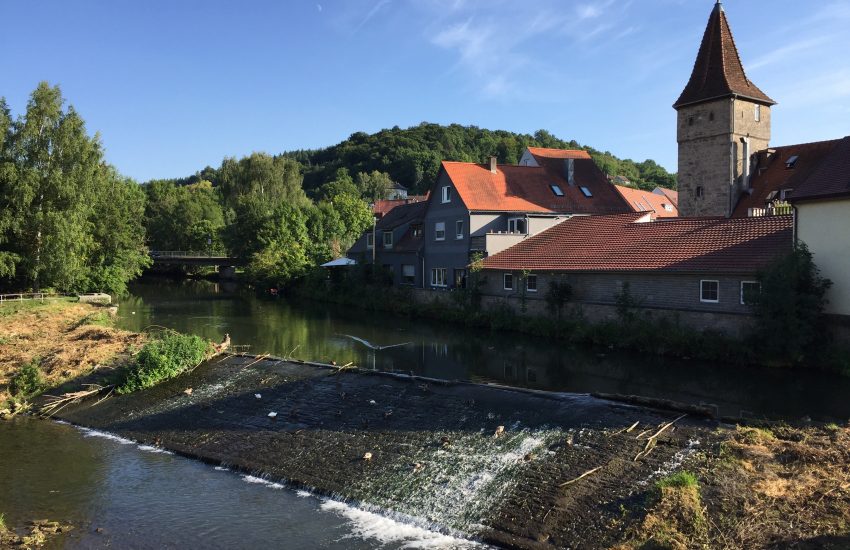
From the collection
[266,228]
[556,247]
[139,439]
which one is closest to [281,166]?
[266,228]

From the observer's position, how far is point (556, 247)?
33.8m

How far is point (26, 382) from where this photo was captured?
19703 mm

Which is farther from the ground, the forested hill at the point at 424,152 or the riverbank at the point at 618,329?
the forested hill at the point at 424,152

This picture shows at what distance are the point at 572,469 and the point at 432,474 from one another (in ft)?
9.05

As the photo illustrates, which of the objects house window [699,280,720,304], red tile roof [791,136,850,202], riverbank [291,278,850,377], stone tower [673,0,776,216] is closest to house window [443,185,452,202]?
riverbank [291,278,850,377]

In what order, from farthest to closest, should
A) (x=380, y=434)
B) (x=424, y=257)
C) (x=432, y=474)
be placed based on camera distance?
1. (x=424, y=257)
2. (x=380, y=434)
3. (x=432, y=474)

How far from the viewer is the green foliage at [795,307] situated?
A: 802 inches

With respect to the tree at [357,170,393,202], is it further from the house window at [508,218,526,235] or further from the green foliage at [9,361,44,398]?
the green foliage at [9,361,44,398]

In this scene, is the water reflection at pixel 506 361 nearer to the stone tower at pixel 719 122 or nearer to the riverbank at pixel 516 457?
the riverbank at pixel 516 457

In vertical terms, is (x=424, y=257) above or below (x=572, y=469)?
above

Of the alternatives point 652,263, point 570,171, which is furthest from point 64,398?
point 570,171

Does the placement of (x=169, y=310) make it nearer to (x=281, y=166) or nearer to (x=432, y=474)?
(x=432, y=474)

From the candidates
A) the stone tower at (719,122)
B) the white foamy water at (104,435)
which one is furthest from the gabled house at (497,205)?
the white foamy water at (104,435)

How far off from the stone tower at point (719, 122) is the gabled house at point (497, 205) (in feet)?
18.3
